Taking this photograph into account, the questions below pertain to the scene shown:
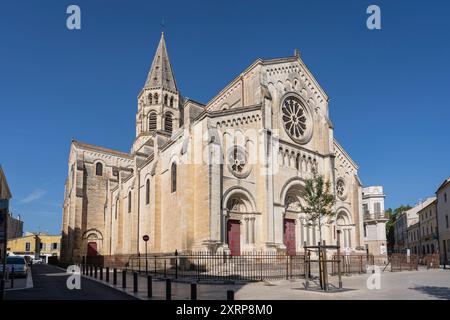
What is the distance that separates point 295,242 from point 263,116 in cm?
1026

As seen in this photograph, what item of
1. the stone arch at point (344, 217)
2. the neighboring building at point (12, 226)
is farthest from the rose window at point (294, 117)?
the neighboring building at point (12, 226)

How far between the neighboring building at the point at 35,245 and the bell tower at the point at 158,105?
131 ft

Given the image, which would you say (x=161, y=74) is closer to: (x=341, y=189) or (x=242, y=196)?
(x=341, y=189)

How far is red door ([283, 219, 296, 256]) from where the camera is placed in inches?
1204

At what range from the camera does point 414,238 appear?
215ft

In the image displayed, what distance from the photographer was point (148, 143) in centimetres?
4666

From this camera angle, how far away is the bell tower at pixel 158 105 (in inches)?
2061

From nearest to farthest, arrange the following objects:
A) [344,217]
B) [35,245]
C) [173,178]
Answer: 1. [173,178]
2. [344,217]
3. [35,245]

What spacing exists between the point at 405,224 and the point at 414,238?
9.46 m

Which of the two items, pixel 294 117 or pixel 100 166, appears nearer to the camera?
pixel 294 117

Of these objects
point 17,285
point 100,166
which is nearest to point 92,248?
point 100,166

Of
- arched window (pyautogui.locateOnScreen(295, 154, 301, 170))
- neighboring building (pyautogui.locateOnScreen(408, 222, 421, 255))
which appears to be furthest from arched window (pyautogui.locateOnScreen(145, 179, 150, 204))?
neighboring building (pyautogui.locateOnScreen(408, 222, 421, 255))

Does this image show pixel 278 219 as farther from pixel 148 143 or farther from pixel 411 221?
pixel 411 221
